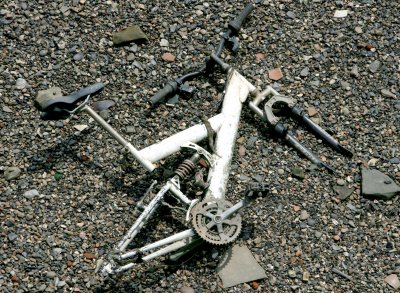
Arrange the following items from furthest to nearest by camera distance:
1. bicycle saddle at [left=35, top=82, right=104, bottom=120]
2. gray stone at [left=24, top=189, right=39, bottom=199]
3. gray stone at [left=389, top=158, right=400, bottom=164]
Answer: gray stone at [left=389, top=158, right=400, bottom=164]
gray stone at [left=24, top=189, right=39, bottom=199]
bicycle saddle at [left=35, top=82, right=104, bottom=120]

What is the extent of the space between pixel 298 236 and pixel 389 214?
45.0 inches

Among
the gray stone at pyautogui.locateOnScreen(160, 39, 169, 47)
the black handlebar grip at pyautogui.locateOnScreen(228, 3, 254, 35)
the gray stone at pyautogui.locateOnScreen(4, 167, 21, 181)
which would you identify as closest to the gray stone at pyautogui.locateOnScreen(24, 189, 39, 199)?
the gray stone at pyautogui.locateOnScreen(4, 167, 21, 181)

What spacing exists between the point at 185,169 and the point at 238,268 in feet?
4.07

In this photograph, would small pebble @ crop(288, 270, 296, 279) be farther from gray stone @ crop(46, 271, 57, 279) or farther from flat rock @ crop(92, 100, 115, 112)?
Answer: flat rock @ crop(92, 100, 115, 112)

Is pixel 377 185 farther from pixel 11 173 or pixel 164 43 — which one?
pixel 11 173

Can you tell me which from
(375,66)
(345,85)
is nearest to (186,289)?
(345,85)

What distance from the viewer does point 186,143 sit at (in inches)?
300

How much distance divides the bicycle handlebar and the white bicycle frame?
0.45 metres

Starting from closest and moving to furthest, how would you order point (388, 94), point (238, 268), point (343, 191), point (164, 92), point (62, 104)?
point (238, 268) < point (62, 104) < point (343, 191) < point (164, 92) < point (388, 94)

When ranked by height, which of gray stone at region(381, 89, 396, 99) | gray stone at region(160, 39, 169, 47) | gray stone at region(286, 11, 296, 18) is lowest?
gray stone at region(381, 89, 396, 99)

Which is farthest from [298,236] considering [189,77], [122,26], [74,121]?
[122,26]

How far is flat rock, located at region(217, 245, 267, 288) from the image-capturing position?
7.21 m

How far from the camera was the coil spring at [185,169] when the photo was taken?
7.32 meters

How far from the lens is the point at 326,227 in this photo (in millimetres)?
7609
